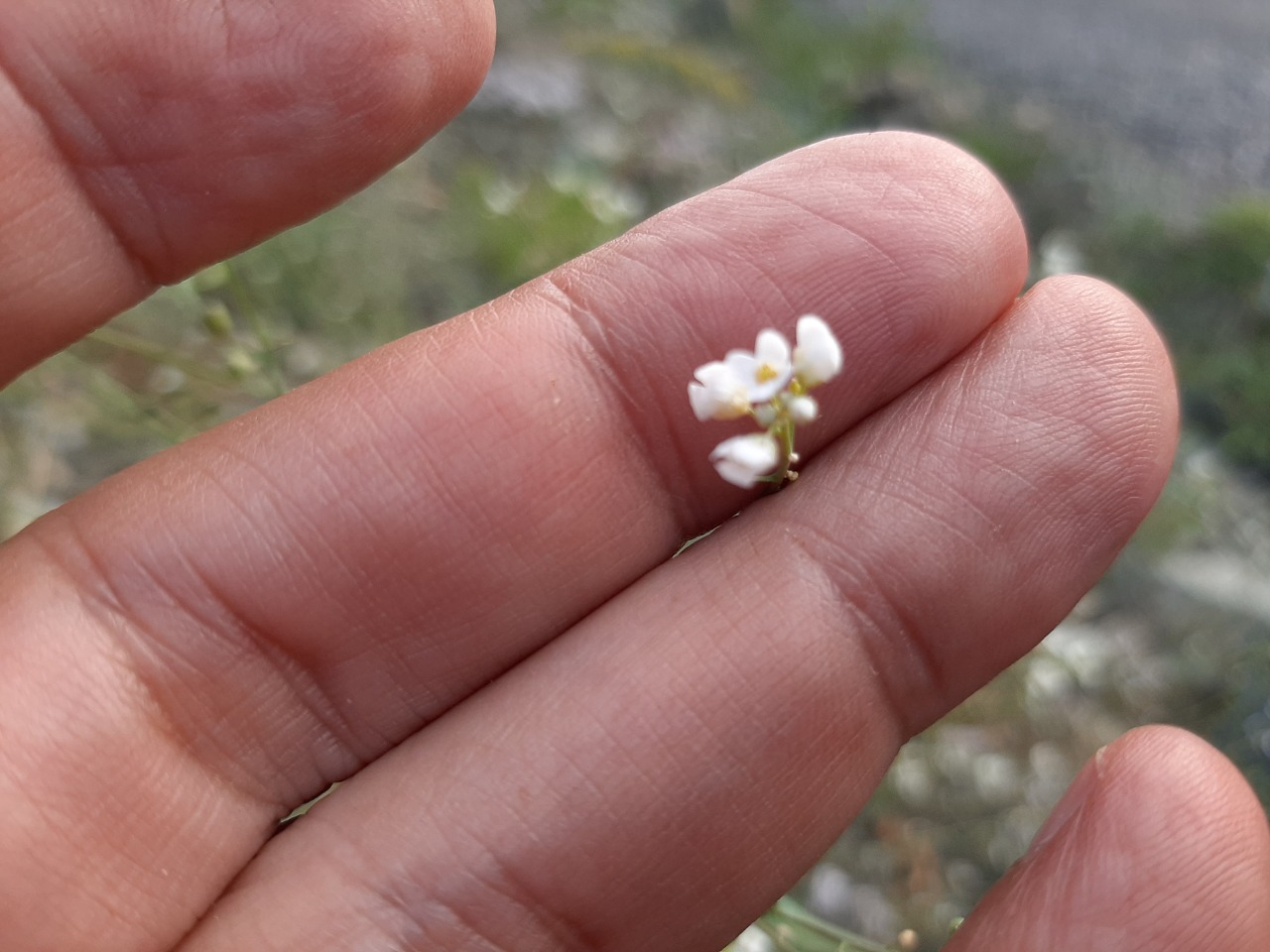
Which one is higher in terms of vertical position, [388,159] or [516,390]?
[388,159]

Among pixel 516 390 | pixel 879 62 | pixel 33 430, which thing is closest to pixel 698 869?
pixel 516 390

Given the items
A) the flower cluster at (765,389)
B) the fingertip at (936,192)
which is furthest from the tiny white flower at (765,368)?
the fingertip at (936,192)

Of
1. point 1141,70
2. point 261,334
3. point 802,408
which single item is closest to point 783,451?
point 802,408

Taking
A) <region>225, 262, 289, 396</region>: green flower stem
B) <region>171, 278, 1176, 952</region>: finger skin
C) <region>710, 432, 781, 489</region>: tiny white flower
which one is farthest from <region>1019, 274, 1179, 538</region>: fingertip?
<region>225, 262, 289, 396</region>: green flower stem

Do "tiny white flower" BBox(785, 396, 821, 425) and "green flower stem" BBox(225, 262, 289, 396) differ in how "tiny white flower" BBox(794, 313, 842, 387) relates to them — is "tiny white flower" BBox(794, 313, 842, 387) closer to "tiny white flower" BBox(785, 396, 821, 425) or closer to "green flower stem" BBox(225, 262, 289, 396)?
"tiny white flower" BBox(785, 396, 821, 425)

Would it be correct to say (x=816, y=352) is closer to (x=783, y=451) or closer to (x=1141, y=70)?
(x=783, y=451)

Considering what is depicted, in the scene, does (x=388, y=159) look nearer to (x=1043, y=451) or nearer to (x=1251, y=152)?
(x=1043, y=451)
